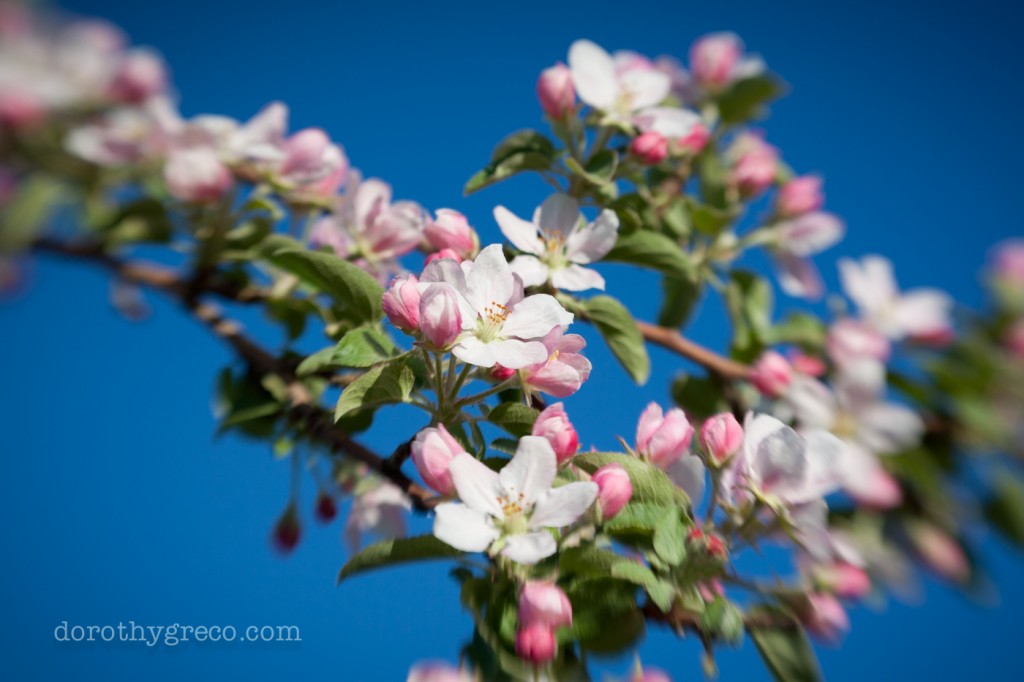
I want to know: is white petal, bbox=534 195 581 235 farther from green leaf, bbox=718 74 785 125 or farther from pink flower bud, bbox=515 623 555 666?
green leaf, bbox=718 74 785 125

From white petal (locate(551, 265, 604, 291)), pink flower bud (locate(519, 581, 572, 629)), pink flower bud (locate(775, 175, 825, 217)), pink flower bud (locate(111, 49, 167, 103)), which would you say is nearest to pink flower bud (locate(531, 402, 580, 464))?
pink flower bud (locate(519, 581, 572, 629))

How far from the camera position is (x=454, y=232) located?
786mm

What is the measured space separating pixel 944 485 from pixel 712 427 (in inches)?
42.4

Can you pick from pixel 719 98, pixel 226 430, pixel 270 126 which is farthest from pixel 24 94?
pixel 719 98

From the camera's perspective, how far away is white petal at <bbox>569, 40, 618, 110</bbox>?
3.24 feet

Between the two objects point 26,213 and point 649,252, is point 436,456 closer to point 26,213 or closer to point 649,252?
point 649,252

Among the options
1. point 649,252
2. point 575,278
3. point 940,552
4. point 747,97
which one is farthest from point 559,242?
point 940,552

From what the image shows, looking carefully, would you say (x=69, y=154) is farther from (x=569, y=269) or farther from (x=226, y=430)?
(x=569, y=269)

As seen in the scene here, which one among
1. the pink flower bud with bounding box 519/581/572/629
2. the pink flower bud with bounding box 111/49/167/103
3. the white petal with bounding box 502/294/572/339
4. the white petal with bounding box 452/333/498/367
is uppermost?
the pink flower bud with bounding box 111/49/167/103

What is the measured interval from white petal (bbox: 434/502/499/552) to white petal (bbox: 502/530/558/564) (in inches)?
0.7

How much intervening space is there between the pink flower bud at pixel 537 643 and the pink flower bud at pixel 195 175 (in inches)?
29.9

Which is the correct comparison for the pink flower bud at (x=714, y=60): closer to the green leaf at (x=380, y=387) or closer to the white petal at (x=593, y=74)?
the white petal at (x=593, y=74)

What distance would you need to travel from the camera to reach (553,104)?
0.97 metres

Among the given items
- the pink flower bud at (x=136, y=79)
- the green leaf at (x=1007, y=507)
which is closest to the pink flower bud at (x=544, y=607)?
the pink flower bud at (x=136, y=79)
